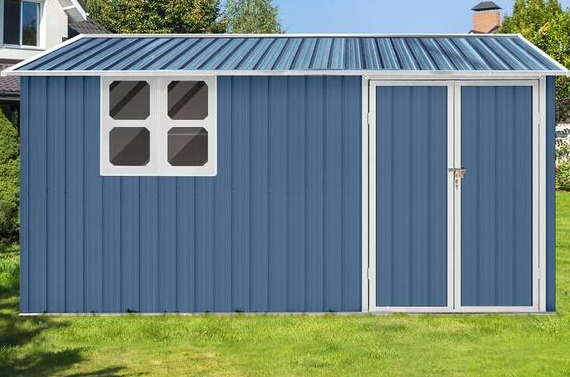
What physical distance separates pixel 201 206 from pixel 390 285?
2140 mm

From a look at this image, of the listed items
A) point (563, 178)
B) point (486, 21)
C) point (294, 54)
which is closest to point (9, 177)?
point (294, 54)

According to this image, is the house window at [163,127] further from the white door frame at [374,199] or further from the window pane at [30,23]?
the window pane at [30,23]

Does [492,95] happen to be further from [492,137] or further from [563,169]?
[563,169]

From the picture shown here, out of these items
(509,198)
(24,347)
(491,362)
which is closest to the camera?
(491,362)

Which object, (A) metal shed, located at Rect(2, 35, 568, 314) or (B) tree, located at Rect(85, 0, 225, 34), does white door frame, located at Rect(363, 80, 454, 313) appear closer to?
(A) metal shed, located at Rect(2, 35, 568, 314)

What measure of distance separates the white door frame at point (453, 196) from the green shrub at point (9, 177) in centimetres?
811

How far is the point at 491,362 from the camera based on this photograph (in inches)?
294

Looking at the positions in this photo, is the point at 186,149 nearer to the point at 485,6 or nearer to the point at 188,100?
the point at 188,100

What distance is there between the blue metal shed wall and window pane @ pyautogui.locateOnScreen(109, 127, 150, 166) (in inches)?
6.8

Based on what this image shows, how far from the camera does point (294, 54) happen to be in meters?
10.2

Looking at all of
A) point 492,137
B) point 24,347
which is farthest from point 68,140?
point 492,137

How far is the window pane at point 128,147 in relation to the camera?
373 inches

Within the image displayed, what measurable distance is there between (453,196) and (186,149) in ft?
9.30

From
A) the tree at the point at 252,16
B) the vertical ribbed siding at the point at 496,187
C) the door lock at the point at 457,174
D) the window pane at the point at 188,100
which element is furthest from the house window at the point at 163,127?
the tree at the point at 252,16
